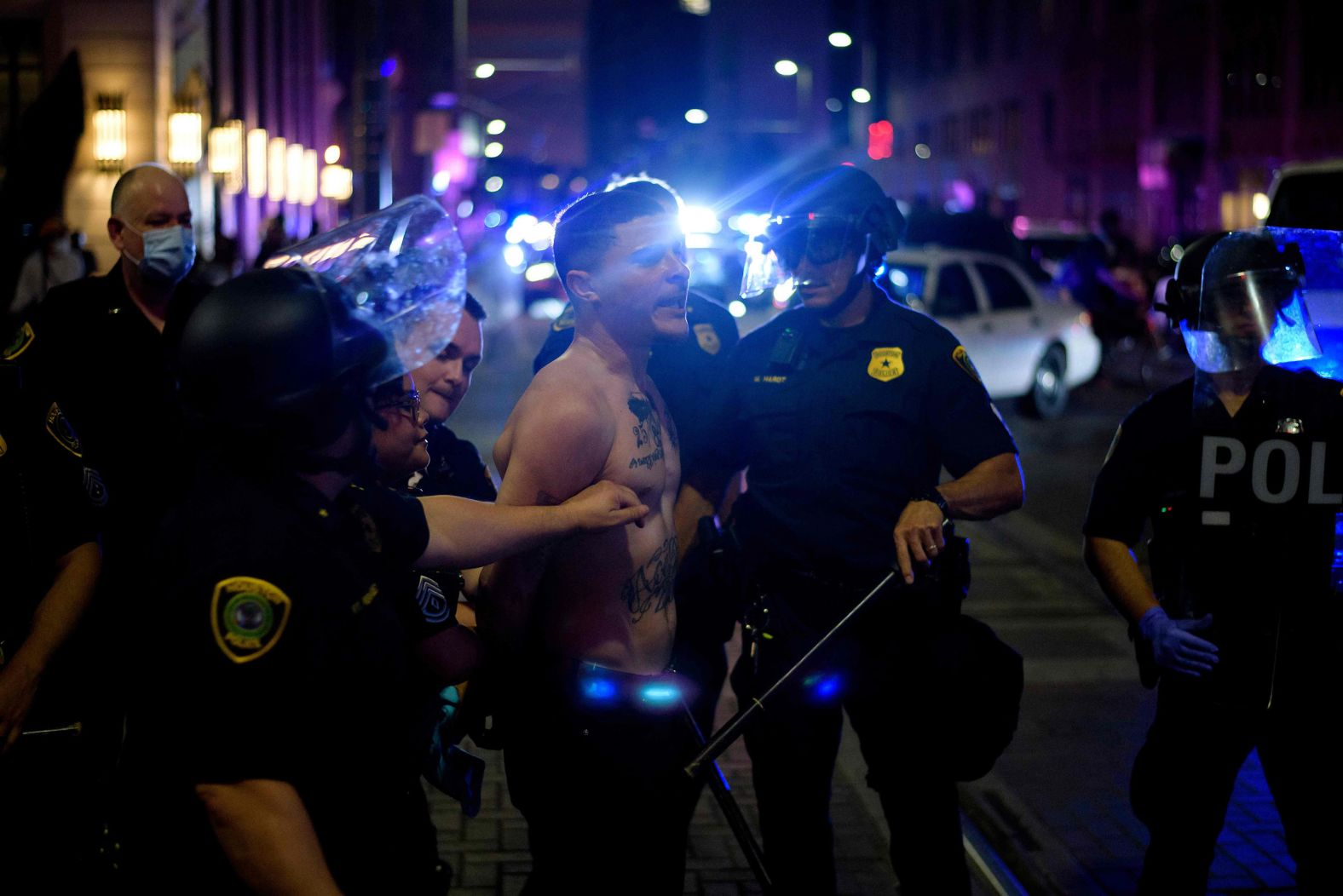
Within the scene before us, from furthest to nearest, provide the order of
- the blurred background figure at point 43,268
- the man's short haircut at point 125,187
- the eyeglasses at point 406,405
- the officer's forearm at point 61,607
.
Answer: the blurred background figure at point 43,268 < the man's short haircut at point 125,187 < the officer's forearm at point 61,607 < the eyeglasses at point 406,405

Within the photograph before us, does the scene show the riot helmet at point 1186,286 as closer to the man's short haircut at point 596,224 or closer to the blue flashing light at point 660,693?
the man's short haircut at point 596,224

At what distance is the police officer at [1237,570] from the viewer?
3127mm

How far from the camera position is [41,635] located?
2.85 metres

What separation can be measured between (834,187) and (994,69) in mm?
52514

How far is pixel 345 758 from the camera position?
2.02 metres

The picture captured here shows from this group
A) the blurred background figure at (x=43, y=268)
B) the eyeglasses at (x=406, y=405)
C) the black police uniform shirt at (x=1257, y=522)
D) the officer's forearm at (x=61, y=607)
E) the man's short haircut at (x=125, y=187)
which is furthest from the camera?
the blurred background figure at (x=43, y=268)

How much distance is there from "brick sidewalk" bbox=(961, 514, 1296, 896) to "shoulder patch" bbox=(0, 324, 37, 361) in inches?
130

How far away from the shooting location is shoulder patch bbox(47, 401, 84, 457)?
3000 millimetres

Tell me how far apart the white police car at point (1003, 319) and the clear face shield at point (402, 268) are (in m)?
11.8

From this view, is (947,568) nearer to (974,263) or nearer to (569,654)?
(569,654)

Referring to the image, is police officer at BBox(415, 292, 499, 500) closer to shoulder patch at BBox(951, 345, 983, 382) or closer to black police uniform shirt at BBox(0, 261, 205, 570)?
black police uniform shirt at BBox(0, 261, 205, 570)

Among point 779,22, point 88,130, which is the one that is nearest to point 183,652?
point 88,130

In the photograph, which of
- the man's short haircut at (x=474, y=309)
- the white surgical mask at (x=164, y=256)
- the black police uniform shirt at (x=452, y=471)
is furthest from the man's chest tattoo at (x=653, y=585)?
the white surgical mask at (x=164, y=256)

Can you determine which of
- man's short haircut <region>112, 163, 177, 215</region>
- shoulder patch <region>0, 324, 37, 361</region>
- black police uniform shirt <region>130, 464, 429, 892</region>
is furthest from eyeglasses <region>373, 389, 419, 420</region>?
man's short haircut <region>112, 163, 177, 215</region>
